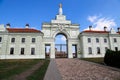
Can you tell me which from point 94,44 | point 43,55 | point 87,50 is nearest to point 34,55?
point 43,55

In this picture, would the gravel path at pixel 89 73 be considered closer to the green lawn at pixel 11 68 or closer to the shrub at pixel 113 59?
the shrub at pixel 113 59

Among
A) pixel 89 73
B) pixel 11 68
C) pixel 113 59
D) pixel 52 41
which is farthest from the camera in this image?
pixel 52 41

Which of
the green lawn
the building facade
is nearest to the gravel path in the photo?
the green lawn

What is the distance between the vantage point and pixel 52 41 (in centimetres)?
3966

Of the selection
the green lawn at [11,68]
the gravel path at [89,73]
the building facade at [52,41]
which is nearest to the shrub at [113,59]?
the gravel path at [89,73]

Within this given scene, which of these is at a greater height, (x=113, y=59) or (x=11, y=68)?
(x=113, y=59)

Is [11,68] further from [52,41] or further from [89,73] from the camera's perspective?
[52,41]

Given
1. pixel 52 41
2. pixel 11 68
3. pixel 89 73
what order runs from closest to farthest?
pixel 89 73, pixel 11 68, pixel 52 41

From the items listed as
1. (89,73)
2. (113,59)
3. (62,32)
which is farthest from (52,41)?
(89,73)

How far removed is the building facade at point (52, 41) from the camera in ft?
121

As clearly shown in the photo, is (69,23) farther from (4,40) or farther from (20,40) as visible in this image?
(4,40)

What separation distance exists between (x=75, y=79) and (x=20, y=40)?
107 feet

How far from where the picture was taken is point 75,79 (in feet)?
26.9

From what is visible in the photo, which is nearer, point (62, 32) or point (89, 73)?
point (89, 73)
